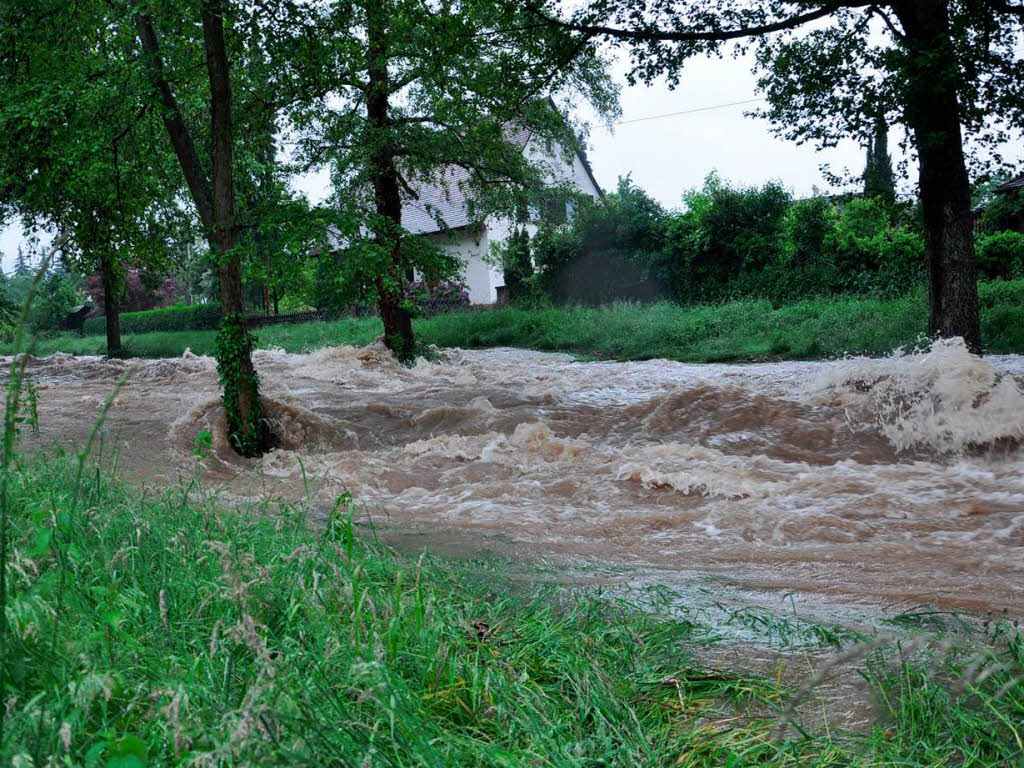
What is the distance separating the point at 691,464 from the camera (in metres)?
8.79

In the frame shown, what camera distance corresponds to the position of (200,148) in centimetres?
1392

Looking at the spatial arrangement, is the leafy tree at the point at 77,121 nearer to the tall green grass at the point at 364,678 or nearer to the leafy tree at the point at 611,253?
the tall green grass at the point at 364,678

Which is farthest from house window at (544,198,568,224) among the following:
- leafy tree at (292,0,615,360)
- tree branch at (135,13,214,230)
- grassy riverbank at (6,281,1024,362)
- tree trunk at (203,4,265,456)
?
tree trunk at (203,4,265,456)

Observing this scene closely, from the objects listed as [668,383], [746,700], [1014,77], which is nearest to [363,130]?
[668,383]

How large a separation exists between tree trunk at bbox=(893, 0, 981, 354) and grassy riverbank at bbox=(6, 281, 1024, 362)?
119cm

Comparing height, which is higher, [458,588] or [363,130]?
[363,130]

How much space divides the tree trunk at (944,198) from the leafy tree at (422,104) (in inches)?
195

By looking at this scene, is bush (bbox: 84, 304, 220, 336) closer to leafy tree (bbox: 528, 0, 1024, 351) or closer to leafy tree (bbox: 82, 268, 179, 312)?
leafy tree (bbox: 82, 268, 179, 312)

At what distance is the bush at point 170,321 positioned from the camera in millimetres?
42906

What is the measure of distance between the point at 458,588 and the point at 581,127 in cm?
1727

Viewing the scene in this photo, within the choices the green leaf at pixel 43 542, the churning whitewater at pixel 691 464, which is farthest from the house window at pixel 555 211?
the green leaf at pixel 43 542

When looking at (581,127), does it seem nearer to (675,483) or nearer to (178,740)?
(675,483)

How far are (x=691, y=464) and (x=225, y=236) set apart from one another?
5519 mm

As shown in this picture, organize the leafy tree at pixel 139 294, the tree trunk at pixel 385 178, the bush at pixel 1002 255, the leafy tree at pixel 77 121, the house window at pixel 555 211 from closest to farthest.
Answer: the leafy tree at pixel 77 121
the tree trunk at pixel 385 178
the house window at pixel 555 211
the bush at pixel 1002 255
the leafy tree at pixel 139 294
